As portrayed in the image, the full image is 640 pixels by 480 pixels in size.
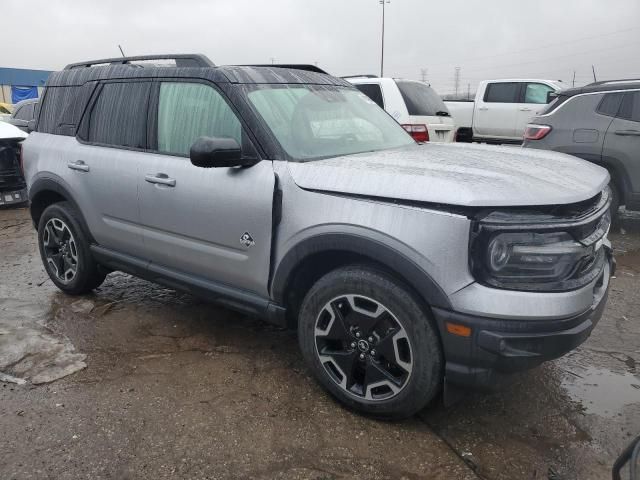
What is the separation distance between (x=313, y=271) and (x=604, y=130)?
5302mm

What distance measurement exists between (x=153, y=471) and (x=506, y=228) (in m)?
1.89

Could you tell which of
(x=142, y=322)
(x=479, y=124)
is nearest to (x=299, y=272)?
(x=142, y=322)

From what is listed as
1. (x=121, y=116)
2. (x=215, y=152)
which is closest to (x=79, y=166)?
(x=121, y=116)

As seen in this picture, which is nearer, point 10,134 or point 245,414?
point 245,414

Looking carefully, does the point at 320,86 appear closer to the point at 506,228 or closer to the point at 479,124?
the point at 506,228

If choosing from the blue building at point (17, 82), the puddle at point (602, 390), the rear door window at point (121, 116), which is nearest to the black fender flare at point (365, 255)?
the puddle at point (602, 390)

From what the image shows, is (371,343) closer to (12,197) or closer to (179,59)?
(179,59)

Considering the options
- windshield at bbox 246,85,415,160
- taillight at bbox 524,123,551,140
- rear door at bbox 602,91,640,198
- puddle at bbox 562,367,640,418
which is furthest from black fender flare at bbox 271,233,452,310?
taillight at bbox 524,123,551,140

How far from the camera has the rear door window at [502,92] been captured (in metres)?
13.1

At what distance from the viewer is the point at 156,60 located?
3.83 m

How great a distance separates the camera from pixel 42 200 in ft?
15.1

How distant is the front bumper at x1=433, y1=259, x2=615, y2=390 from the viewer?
2297 mm

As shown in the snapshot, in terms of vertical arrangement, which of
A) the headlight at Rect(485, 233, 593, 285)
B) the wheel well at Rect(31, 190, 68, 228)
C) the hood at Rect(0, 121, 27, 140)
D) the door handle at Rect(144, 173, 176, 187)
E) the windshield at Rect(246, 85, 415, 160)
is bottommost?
the wheel well at Rect(31, 190, 68, 228)

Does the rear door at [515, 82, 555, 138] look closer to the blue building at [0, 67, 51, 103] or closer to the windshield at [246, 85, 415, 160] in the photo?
the windshield at [246, 85, 415, 160]
